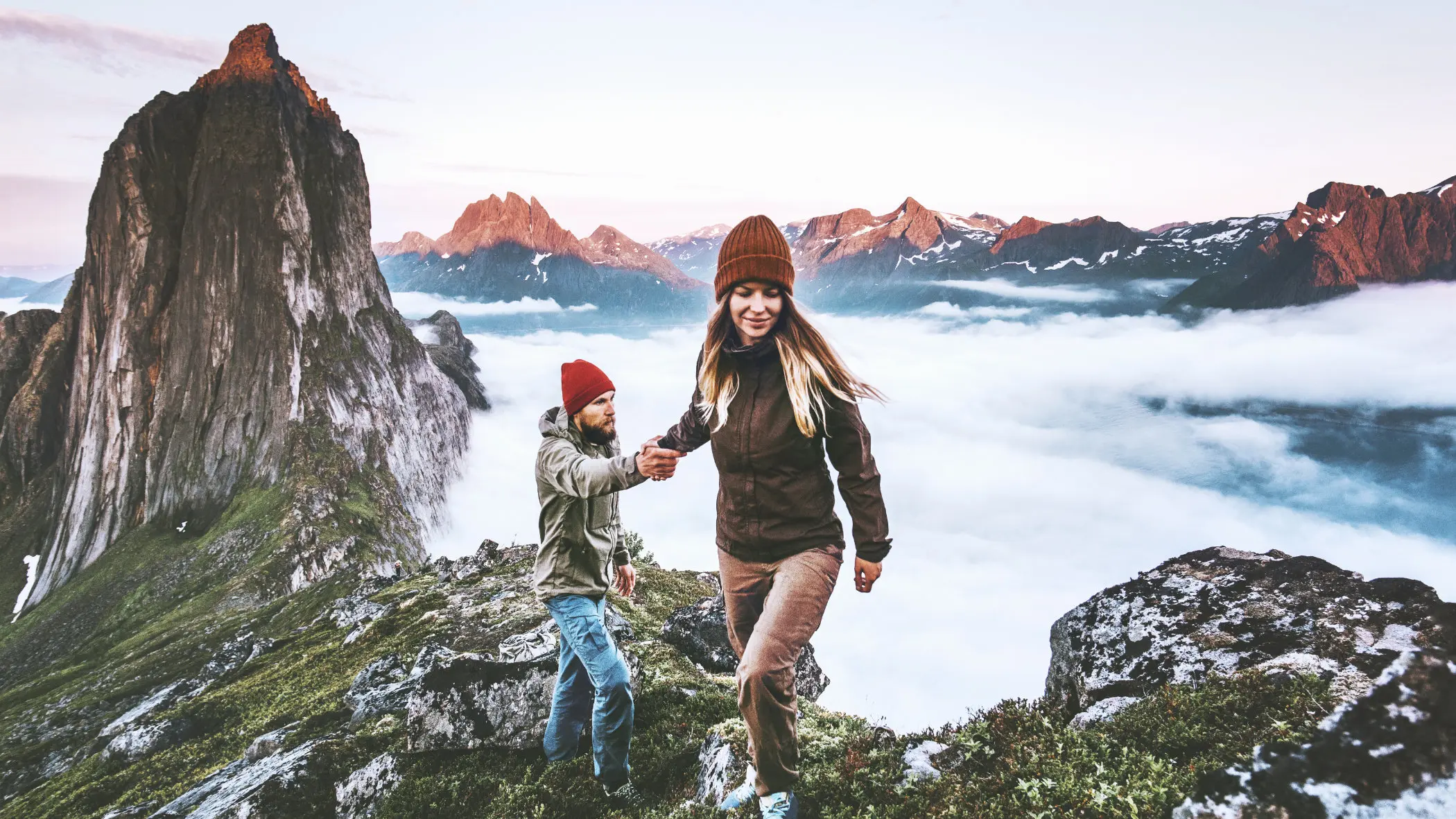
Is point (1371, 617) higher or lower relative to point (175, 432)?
higher

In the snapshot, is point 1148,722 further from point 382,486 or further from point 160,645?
point 382,486

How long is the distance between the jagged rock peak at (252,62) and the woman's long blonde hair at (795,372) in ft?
445

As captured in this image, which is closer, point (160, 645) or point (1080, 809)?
point (1080, 809)

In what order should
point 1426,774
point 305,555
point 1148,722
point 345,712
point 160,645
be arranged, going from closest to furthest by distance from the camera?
point 1426,774 < point 1148,722 < point 345,712 < point 160,645 < point 305,555

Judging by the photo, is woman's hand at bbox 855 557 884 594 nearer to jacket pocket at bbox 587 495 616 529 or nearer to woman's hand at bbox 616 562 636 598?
jacket pocket at bbox 587 495 616 529

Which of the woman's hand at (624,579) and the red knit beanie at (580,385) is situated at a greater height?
the red knit beanie at (580,385)

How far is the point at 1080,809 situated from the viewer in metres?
4.90

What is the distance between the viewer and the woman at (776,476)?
213 inches

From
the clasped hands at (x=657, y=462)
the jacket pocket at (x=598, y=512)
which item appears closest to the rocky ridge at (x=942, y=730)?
the jacket pocket at (x=598, y=512)

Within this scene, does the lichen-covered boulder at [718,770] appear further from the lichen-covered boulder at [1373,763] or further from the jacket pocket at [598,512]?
the lichen-covered boulder at [1373,763]

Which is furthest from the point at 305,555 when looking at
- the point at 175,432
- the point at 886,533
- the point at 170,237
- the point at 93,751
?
the point at 886,533

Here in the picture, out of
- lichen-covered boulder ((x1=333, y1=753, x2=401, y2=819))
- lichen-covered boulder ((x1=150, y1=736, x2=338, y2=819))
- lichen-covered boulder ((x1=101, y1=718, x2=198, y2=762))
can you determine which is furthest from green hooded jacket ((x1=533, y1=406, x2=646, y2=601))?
lichen-covered boulder ((x1=101, y1=718, x2=198, y2=762))

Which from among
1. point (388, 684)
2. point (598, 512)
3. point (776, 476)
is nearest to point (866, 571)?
point (776, 476)

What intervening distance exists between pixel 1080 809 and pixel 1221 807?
1.40m
